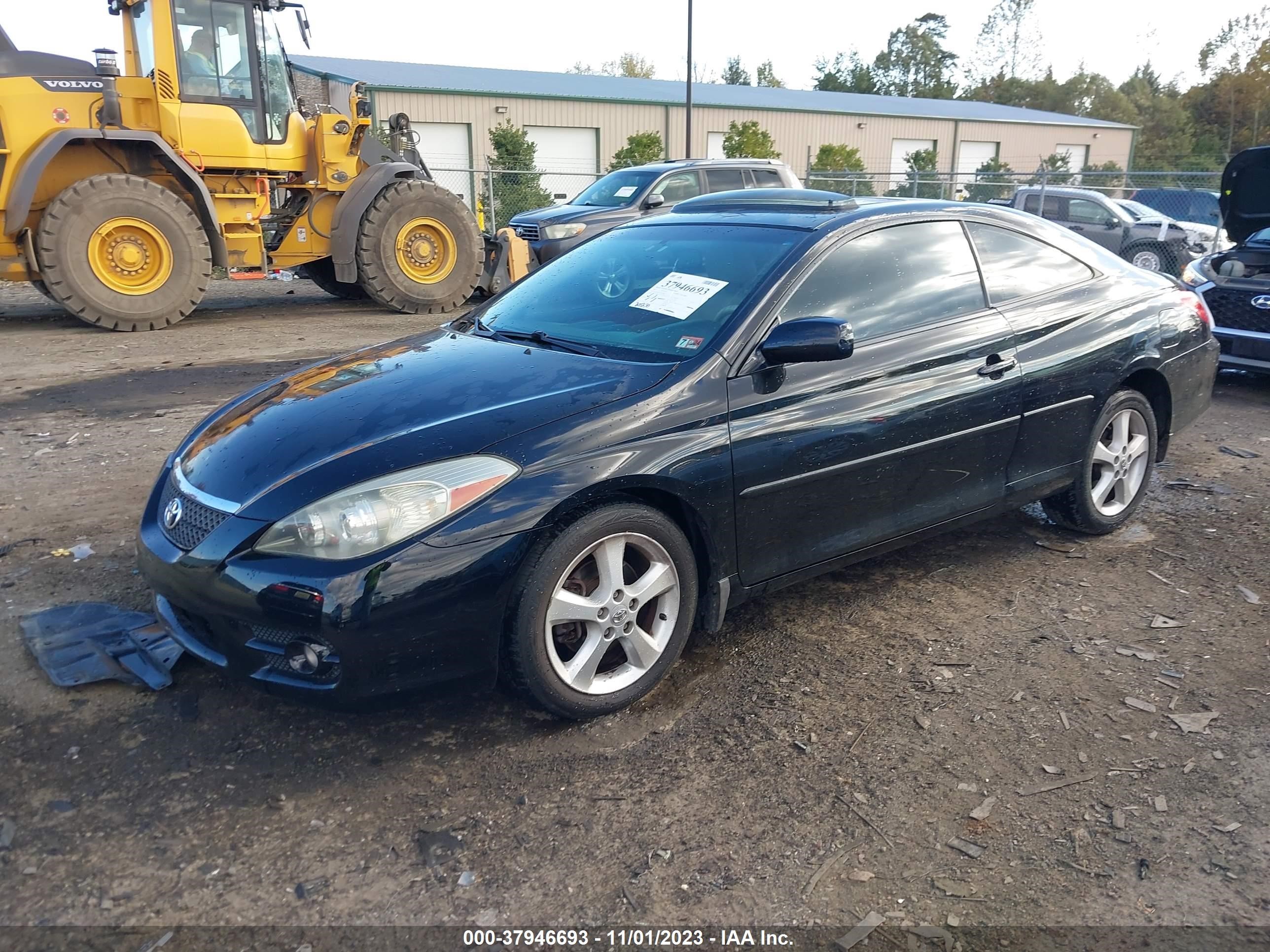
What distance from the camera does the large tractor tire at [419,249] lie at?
39.8 ft

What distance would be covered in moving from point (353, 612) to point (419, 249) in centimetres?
1043

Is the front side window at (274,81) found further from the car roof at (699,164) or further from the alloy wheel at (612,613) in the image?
the alloy wheel at (612,613)

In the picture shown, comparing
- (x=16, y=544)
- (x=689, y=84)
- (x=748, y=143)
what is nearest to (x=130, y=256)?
(x=16, y=544)

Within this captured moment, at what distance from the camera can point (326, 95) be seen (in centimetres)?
3023

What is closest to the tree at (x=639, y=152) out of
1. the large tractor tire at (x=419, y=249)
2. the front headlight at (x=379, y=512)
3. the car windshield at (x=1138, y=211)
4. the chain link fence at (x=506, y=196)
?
the chain link fence at (x=506, y=196)

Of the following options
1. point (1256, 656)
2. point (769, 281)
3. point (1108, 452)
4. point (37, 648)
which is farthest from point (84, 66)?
point (1256, 656)

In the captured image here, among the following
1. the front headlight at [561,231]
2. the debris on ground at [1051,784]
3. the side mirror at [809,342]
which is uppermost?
the side mirror at [809,342]

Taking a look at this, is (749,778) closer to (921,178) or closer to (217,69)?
(217,69)

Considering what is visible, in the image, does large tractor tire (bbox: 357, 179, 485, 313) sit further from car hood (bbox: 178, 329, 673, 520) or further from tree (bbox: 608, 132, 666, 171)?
tree (bbox: 608, 132, 666, 171)

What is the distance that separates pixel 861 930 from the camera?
240 centimetres

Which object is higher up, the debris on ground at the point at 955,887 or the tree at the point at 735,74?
the tree at the point at 735,74

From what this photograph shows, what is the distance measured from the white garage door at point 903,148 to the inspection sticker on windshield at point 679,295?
4161 cm

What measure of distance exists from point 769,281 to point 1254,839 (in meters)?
2.28

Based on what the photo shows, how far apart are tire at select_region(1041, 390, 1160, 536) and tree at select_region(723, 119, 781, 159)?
1032 inches
